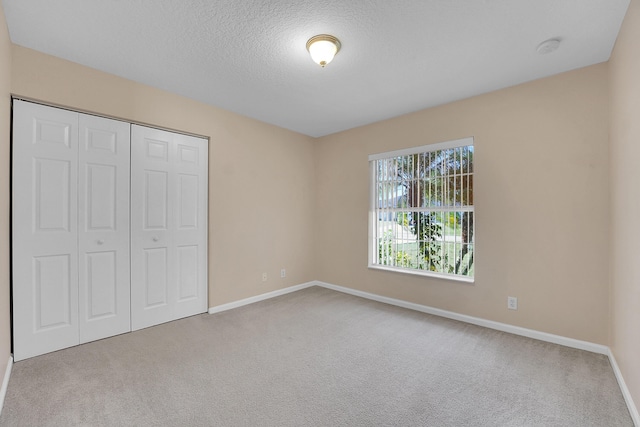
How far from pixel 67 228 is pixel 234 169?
1810mm

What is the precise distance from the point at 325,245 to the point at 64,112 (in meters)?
3.58

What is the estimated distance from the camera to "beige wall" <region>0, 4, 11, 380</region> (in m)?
1.92

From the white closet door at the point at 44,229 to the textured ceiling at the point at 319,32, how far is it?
69 cm

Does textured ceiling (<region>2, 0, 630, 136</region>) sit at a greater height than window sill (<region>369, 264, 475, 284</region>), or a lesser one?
greater

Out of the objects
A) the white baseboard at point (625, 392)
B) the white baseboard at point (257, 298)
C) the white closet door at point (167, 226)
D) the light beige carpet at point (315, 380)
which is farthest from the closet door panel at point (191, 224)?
the white baseboard at point (625, 392)

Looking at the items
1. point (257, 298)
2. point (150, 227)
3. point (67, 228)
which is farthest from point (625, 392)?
point (67, 228)

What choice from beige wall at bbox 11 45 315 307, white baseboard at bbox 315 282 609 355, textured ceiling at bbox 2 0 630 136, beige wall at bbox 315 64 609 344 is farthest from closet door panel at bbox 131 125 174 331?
beige wall at bbox 315 64 609 344

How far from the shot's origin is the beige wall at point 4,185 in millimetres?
1922

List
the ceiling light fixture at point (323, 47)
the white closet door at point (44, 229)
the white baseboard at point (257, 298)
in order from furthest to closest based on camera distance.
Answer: the white baseboard at point (257, 298), the white closet door at point (44, 229), the ceiling light fixture at point (323, 47)

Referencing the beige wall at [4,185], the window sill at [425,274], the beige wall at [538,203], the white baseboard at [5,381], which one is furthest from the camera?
the window sill at [425,274]

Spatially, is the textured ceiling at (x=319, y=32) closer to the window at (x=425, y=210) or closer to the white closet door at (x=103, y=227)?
the white closet door at (x=103, y=227)

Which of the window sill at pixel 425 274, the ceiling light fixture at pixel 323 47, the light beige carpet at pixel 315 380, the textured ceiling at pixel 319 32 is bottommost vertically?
the light beige carpet at pixel 315 380

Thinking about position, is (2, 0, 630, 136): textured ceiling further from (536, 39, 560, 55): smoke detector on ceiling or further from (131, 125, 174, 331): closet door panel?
(131, 125, 174, 331): closet door panel

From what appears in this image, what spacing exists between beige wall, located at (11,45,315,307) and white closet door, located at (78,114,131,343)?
247mm
